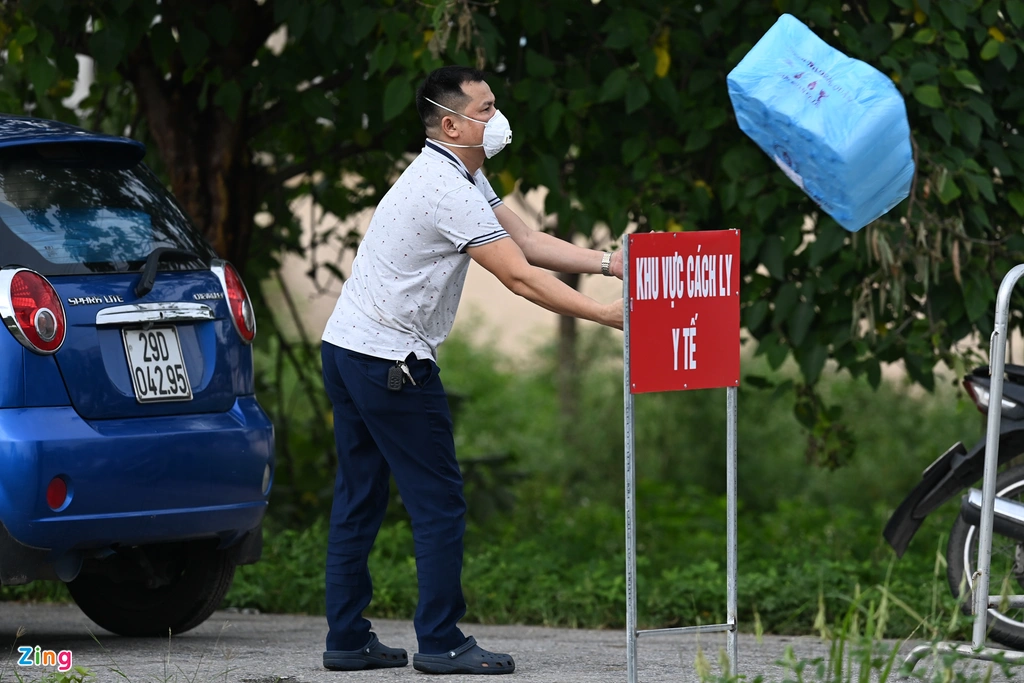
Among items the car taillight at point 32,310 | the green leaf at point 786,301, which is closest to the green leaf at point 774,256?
the green leaf at point 786,301

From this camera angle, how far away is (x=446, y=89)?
423 centimetres

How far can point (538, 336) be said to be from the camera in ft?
54.3

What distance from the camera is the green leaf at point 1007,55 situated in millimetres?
5719

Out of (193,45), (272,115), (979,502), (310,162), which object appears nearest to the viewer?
(979,502)

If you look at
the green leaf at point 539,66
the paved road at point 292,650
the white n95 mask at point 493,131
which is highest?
the green leaf at point 539,66

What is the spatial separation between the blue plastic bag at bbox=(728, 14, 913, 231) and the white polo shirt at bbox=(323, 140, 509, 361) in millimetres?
881

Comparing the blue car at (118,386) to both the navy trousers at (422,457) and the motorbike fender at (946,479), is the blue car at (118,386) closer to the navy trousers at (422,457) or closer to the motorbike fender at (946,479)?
the navy trousers at (422,457)

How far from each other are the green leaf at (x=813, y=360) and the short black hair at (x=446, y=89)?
2622 millimetres

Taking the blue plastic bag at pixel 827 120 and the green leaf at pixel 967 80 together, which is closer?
the blue plastic bag at pixel 827 120

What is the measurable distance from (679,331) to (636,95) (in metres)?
2.45

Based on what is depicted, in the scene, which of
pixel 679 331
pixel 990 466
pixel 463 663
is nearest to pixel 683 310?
pixel 679 331

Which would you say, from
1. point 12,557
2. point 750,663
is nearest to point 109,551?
point 12,557

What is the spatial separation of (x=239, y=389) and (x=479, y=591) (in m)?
2.01

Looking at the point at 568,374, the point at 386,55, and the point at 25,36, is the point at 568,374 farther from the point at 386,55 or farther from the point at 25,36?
the point at 25,36
